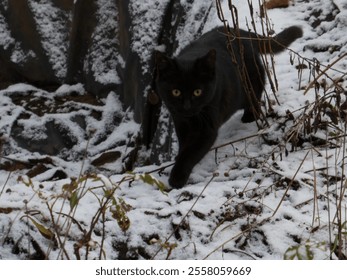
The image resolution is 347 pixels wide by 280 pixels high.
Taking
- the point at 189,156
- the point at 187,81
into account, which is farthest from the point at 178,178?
the point at 187,81

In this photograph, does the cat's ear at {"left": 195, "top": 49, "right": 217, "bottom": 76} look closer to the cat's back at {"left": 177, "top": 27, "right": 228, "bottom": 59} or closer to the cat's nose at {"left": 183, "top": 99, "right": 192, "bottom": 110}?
the cat's nose at {"left": 183, "top": 99, "right": 192, "bottom": 110}

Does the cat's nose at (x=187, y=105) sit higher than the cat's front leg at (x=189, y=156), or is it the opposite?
the cat's nose at (x=187, y=105)

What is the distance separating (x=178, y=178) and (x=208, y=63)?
2.15ft

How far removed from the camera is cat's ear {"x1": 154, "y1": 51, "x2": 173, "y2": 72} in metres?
2.95

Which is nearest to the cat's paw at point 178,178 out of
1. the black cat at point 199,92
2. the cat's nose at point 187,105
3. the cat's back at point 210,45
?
the black cat at point 199,92

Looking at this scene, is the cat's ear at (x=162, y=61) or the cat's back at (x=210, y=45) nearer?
the cat's ear at (x=162, y=61)

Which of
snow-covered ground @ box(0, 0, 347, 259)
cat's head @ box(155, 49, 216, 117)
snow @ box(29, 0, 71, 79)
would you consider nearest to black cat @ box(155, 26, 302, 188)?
cat's head @ box(155, 49, 216, 117)

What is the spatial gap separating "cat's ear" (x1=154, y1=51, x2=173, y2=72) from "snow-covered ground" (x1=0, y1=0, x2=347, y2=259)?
1.91 ft

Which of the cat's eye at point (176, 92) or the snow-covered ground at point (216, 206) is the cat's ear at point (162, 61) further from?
the snow-covered ground at point (216, 206)

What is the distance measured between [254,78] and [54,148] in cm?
244

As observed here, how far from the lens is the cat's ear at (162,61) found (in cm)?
295

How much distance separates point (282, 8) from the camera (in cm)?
478

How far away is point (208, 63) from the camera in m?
2.97
